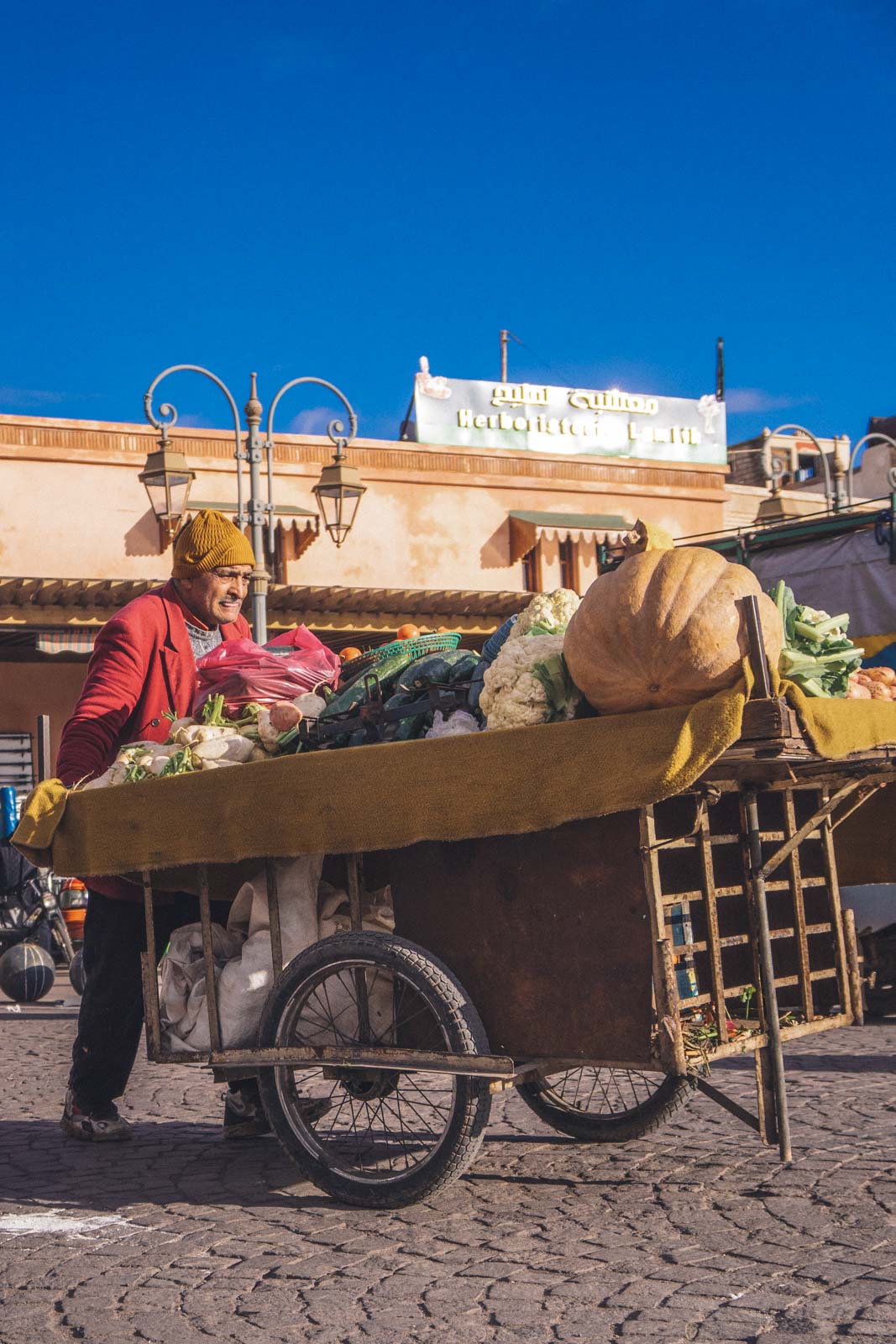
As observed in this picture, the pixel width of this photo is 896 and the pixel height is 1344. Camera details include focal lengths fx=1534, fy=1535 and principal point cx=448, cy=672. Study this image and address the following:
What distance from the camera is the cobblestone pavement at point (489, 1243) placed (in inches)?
132

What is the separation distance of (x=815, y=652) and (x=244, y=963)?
1980 mm

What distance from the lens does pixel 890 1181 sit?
4.39 meters

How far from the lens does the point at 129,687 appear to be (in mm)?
5578

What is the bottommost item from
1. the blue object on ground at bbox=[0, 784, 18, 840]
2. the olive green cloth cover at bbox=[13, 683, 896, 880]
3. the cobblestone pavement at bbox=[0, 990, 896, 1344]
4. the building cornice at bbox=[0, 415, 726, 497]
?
the cobblestone pavement at bbox=[0, 990, 896, 1344]

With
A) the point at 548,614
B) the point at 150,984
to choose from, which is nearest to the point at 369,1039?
the point at 150,984

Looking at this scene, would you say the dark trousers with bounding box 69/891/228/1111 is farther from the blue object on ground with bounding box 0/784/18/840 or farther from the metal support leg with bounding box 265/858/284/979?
the blue object on ground with bounding box 0/784/18/840

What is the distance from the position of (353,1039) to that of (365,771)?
83 cm

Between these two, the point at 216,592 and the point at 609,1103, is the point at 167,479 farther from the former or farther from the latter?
the point at 609,1103

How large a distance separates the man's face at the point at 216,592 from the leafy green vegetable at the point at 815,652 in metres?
2.22

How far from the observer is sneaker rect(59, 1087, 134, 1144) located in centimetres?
541

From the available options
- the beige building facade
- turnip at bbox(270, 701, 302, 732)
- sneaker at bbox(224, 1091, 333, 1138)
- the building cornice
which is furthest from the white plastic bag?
the building cornice

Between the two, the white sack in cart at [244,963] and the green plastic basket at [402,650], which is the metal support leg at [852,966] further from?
the white sack in cart at [244,963]

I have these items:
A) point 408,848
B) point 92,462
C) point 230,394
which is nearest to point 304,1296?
point 408,848

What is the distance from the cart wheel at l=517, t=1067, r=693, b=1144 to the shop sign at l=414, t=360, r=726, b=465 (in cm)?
2230
